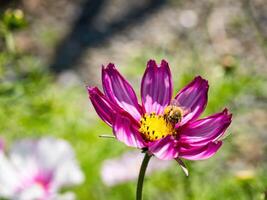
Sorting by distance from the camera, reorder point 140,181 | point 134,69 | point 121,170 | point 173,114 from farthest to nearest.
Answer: point 134,69 → point 121,170 → point 173,114 → point 140,181

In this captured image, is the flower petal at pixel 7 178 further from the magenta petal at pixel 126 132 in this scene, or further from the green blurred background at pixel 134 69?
the magenta petal at pixel 126 132

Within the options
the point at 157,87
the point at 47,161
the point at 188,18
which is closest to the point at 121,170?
the point at 47,161

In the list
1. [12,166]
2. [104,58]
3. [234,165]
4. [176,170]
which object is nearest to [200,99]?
[12,166]

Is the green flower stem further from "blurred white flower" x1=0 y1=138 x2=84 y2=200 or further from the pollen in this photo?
"blurred white flower" x1=0 y1=138 x2=84 y2=200

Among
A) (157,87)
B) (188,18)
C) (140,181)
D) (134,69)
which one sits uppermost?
(188,18)

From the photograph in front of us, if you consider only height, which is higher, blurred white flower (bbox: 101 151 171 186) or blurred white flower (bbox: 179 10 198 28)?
blurred white flower (bbox: 179 10 198 28)

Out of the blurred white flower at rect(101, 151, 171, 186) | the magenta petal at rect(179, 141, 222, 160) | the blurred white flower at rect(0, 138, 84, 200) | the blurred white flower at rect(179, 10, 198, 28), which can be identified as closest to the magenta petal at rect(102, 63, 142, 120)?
the magenta petal at rect(179, 141, 222, 160)

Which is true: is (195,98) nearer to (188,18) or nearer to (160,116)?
(160,116)
